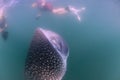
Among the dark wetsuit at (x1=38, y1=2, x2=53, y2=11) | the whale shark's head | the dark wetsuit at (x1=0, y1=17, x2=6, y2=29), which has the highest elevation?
the dark wetsuit at (x1=38, y1=2, x2=53, y2=11)

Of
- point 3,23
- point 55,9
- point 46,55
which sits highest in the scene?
point 55,9

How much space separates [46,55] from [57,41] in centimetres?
11

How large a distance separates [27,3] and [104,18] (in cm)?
50

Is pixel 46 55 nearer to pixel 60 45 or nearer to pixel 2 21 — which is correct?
pixel 60 45

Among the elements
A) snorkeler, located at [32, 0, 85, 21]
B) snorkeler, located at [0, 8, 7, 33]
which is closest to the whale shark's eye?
snorkeler, located at [32, 0, 85, 21]

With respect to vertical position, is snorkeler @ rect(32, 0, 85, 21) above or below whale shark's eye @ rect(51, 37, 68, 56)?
above

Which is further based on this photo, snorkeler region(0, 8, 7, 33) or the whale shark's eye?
snorkeler region(0, 8, 7, 33)

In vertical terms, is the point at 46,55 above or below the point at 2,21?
below

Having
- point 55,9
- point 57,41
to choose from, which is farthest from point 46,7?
point 57,41

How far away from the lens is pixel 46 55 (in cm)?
155

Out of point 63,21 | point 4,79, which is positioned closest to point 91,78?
point 63,21

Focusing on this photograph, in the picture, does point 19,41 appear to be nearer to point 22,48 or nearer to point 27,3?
point 22,48

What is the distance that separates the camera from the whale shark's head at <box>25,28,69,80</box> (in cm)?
154

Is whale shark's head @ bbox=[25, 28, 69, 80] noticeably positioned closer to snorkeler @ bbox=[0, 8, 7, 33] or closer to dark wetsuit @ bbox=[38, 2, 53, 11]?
dark wetsuit @ bbox=[38, 2, 53, 11]
